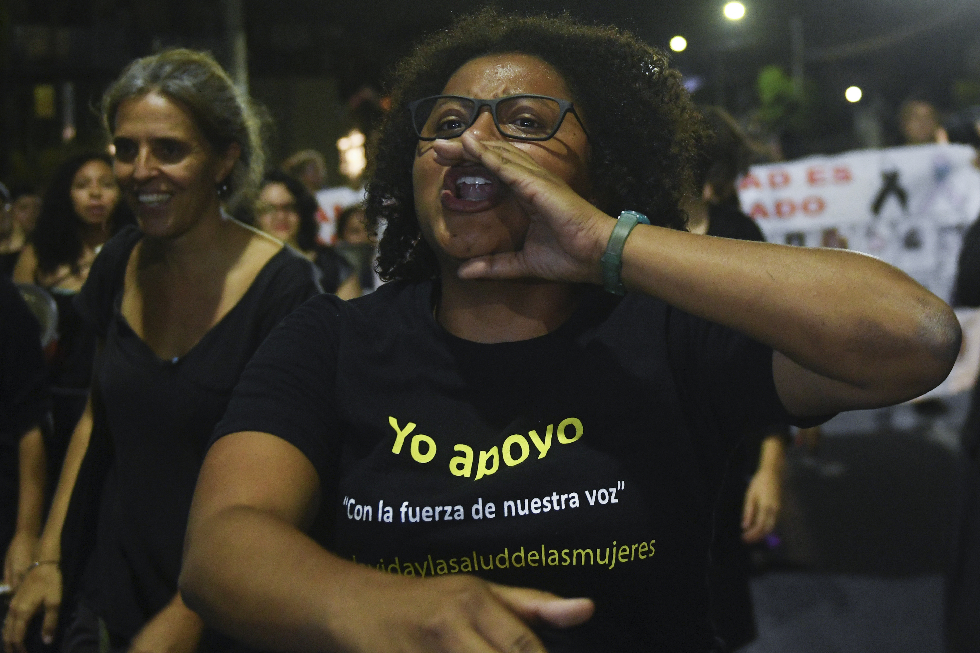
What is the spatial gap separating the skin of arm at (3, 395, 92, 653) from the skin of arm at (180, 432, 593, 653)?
1181 mm

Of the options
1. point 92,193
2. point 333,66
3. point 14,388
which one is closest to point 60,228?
point 92,193

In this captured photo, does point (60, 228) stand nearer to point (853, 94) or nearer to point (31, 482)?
point (31, 482)

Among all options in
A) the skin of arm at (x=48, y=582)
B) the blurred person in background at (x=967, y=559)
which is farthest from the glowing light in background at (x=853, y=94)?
the skin of arm at (x=48, y=582)

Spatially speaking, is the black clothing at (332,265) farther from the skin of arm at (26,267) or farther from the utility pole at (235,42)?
the utility pole at (235,42)

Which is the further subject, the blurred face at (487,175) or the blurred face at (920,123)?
the blurred face at (920,123)

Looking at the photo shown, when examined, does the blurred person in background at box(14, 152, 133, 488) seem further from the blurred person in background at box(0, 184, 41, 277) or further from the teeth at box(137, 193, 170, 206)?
the blurred person in background at box(0, 184, 41, 277)

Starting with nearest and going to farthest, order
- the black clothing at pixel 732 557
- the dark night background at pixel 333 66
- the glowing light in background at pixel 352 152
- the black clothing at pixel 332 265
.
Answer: the black clothing at pixel 732 557 < the black clothing at pixel 332 265 < the glowing light in background at pixel 352 152 < the dark night background at pixel 333 66

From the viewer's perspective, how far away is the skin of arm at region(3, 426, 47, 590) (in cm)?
271

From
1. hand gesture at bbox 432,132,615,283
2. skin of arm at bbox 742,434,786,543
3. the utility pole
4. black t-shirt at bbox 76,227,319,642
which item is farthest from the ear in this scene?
the utility pole

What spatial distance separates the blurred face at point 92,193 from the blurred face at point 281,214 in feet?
2.76

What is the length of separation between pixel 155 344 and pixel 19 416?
0.78m

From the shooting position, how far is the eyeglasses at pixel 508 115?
65.9 inches

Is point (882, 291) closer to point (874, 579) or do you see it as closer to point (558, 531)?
point (558, 531)

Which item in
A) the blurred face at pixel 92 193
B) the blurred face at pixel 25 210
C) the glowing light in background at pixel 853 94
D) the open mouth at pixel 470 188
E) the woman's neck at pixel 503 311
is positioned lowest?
the blurred face at pixel 25 210
